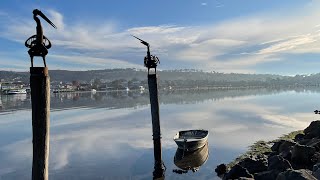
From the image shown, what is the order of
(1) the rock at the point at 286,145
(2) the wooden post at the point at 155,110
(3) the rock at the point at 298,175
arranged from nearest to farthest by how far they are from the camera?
Result: (3) the rock at the point at 298,175 → (2) the wooden post at the point at 155,110 → (1) the rock at the point at 286,145

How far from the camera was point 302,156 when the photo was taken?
21422 millimetres

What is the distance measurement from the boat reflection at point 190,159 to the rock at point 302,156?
7.94 meters

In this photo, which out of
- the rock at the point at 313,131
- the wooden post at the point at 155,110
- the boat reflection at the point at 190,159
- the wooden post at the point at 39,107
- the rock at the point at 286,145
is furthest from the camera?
the rock at the point at 313,131

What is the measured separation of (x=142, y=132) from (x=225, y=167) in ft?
78.7

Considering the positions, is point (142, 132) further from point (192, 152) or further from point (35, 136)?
point (35, 136)

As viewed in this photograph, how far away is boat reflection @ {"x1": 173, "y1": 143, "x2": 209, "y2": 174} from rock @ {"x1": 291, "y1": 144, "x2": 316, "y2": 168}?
26.0 feet

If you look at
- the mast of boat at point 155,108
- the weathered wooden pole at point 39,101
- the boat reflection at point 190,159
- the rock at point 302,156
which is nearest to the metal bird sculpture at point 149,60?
the mast of boat at point 155,108

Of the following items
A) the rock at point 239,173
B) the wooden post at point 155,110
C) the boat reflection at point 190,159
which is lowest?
the boat reflection at point 190,159

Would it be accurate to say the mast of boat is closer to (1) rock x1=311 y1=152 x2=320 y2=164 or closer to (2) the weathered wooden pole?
(1) rock x1=311 y1=152 x2=320 y2=164

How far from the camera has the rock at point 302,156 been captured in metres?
21.3

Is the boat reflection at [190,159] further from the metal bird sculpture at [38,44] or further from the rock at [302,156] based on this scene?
the metal bird sculpture at [38,44]

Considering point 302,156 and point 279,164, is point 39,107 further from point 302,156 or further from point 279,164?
point 302,156

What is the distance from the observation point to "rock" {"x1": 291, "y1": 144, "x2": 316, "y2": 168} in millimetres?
21297

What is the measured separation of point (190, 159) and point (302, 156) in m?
10.2
